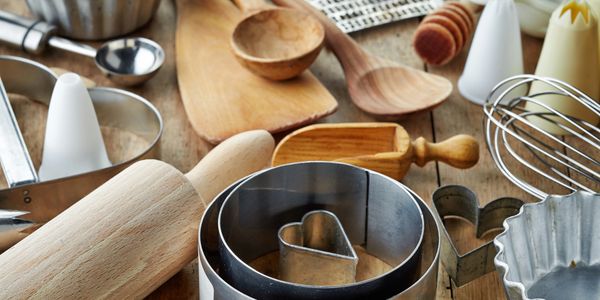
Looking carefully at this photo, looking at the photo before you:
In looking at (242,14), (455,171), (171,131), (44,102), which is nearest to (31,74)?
(44,102)

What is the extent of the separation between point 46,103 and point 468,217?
415 mm

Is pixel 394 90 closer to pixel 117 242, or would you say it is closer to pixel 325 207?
pixel 325 207

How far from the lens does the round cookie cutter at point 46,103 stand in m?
0.69

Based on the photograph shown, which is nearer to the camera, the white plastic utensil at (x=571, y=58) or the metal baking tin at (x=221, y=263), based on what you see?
the metal baking tin at (x=221, y=263)

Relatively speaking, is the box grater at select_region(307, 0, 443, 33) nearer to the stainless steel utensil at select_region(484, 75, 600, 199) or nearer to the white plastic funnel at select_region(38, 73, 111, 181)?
the stainless steel utensil at select_region(484, 75, 600, 199)

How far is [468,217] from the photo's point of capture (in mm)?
740

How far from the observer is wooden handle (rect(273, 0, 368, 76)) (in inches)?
36.0

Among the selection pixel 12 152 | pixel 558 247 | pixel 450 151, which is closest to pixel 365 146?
pixel 450 151

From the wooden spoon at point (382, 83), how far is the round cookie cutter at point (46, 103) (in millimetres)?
203

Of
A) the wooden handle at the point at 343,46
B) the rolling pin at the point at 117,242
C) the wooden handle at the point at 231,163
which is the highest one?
the rolling pin at the point at 117,242

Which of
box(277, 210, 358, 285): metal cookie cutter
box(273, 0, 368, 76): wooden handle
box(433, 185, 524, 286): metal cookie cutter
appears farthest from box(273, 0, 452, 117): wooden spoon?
box(277, 210, 358, 285): metal cookie cutter

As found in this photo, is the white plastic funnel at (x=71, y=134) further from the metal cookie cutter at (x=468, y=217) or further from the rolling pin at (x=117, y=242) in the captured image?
the metal cookie cutter at (x=468, y=217)

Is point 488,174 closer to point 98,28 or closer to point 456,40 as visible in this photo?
point 456,40

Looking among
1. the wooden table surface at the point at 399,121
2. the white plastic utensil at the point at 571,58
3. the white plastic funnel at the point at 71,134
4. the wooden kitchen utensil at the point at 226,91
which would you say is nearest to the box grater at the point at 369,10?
the wooden table surface at the point at 399,121
